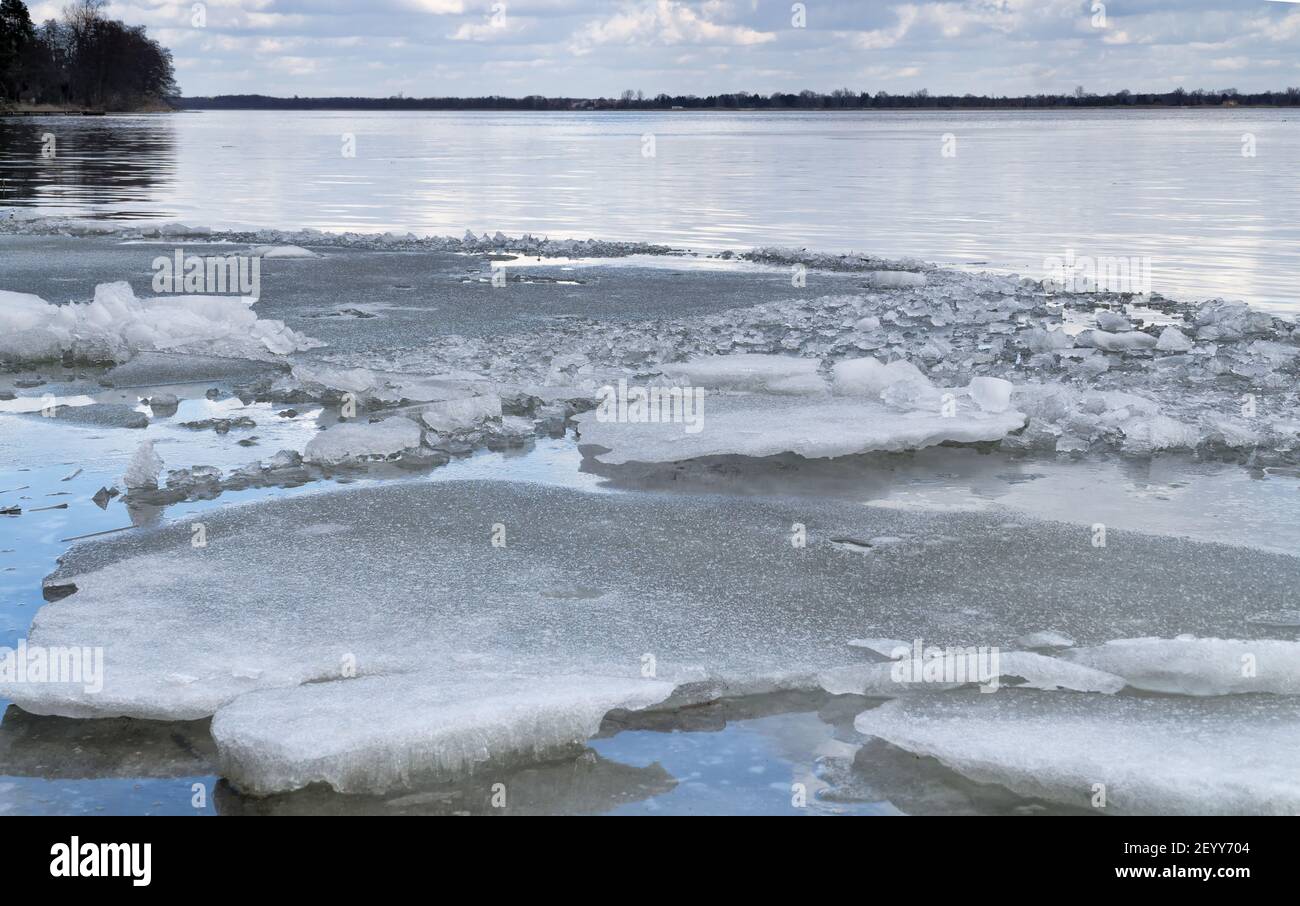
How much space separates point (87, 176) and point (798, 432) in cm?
2581

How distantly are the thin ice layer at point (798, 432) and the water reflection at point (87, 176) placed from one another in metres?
13.9

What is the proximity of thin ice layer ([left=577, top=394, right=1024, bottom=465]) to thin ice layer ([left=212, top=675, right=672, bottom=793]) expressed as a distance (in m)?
2.29

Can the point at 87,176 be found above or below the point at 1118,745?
above

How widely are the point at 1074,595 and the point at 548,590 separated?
157cm

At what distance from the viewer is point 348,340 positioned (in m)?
8.13

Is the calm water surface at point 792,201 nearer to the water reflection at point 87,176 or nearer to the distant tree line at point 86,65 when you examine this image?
the water reflection at point 87,176

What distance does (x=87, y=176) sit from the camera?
27.3 meters

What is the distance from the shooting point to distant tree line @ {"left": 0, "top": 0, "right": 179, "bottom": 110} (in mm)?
87812

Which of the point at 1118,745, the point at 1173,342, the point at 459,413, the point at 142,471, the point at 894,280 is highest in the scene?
the point at 894,280

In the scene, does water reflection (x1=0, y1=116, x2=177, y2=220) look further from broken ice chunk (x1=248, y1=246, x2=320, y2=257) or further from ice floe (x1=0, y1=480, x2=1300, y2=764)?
ice floe (x1=0, y1=480, x2=1300, y2=764)

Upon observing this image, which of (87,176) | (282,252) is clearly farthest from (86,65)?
(282,252)

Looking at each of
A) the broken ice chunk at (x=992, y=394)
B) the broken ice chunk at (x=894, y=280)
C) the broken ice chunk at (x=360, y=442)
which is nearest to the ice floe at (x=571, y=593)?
the broken ice chunk at (x=360, y=442)

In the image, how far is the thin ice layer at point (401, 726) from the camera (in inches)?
107

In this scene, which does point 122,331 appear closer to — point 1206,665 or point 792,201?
point 1206,665
